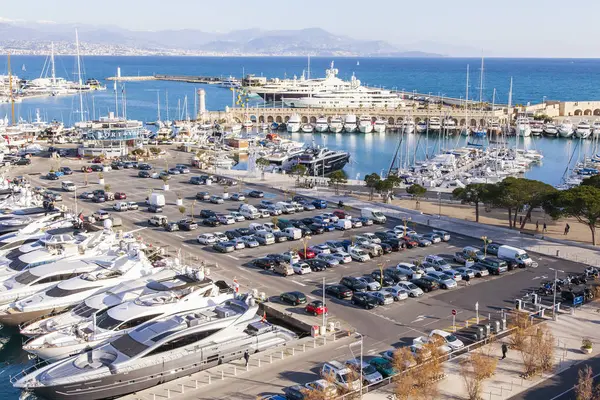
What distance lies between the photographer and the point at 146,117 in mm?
125250

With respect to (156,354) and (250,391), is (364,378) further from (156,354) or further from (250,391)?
(156,354)

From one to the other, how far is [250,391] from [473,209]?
1251 inches

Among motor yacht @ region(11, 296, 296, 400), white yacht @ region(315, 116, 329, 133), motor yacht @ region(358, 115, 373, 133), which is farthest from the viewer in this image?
white yacht @ region(315, 116, 329, 133)

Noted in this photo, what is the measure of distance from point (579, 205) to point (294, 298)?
60.1 feet

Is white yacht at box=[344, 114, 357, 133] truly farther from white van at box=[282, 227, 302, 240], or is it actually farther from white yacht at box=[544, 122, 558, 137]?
white van at box=[282, 227, 302, 240]

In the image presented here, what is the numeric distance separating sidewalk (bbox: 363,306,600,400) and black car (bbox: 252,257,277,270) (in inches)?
500

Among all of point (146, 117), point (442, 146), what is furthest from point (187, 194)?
point (146, 117)

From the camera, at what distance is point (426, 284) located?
95.0ft

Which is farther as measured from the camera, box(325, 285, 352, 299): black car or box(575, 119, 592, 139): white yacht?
box(575, 119, 592, 139): white yacht

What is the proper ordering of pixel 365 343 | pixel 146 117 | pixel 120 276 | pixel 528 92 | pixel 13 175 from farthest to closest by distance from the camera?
1. pixel 528 92
2. pixel 146 117
3. pixel 13 175
4. pixel 120 276
5. pixel 365 343

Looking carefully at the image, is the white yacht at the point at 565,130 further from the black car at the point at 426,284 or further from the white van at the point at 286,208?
the black car at the point at 426,284

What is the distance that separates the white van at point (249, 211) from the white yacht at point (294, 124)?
2491 inches

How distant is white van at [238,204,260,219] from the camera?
4238cm

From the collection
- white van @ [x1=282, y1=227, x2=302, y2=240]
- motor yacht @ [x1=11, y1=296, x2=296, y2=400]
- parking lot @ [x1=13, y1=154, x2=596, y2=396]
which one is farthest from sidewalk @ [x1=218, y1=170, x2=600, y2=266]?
motor yacht @ [x1=11, y1=296, x2=296, y2=400]
